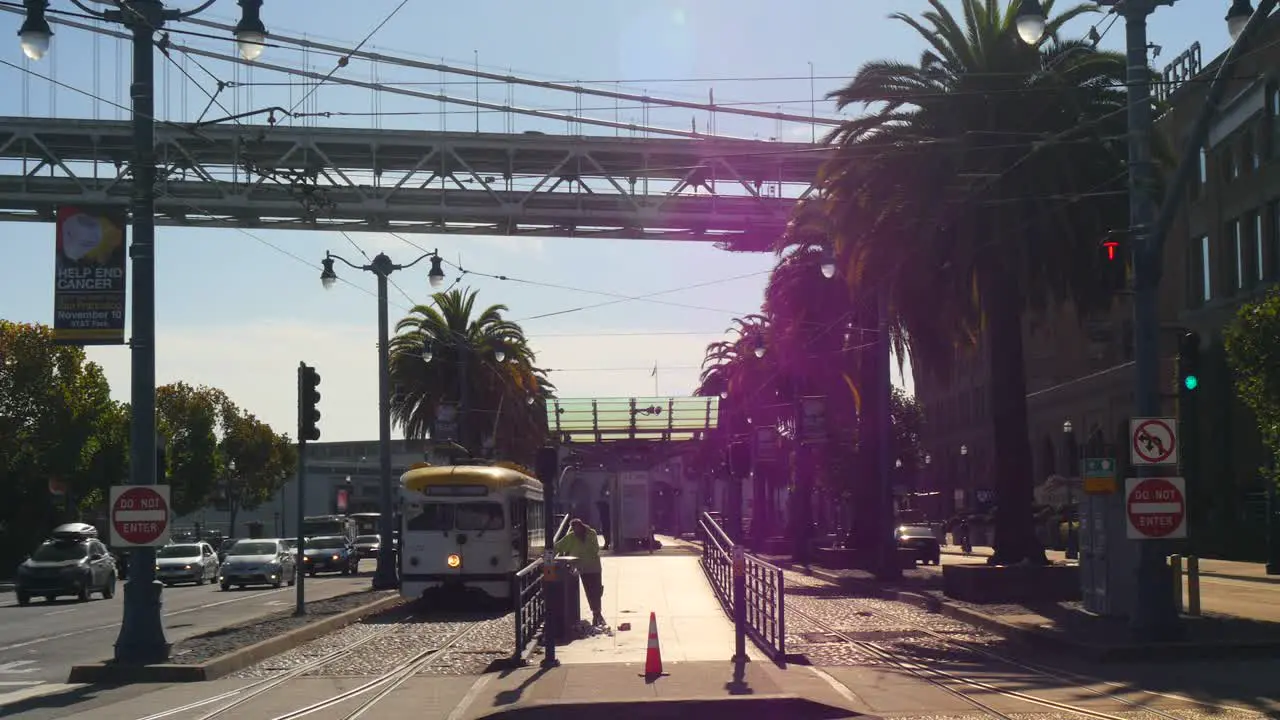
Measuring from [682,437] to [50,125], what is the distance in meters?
30.0

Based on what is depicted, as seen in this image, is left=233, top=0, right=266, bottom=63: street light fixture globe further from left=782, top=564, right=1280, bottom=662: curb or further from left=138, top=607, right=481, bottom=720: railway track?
left=782, top=564, right=1280, bottom=662: curb

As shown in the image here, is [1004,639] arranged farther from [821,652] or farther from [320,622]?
[320,622]

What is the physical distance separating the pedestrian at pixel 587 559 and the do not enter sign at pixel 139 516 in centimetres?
685

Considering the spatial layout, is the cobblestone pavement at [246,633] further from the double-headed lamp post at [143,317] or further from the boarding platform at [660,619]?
the boarding platform at [660,619]

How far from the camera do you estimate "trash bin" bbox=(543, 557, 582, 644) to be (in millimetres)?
18000

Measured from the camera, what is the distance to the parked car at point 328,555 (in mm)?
55844

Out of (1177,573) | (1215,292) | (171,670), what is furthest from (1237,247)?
(171,670)

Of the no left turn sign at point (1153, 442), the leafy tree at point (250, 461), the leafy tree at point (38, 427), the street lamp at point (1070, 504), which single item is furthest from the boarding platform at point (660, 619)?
the leafy tree at point (250, 461)

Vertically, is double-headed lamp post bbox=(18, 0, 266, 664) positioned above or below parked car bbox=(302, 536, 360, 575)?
above

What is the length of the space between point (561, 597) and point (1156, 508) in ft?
27.6

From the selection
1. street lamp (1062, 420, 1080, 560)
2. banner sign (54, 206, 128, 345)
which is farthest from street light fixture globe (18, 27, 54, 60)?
street lamp (1062, 420, 1080, 560)

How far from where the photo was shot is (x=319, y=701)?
15.2m

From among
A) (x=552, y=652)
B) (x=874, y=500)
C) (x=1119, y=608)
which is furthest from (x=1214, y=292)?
(x=552, y=652)

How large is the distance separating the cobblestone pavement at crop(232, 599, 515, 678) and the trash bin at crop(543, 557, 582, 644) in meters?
0.83
